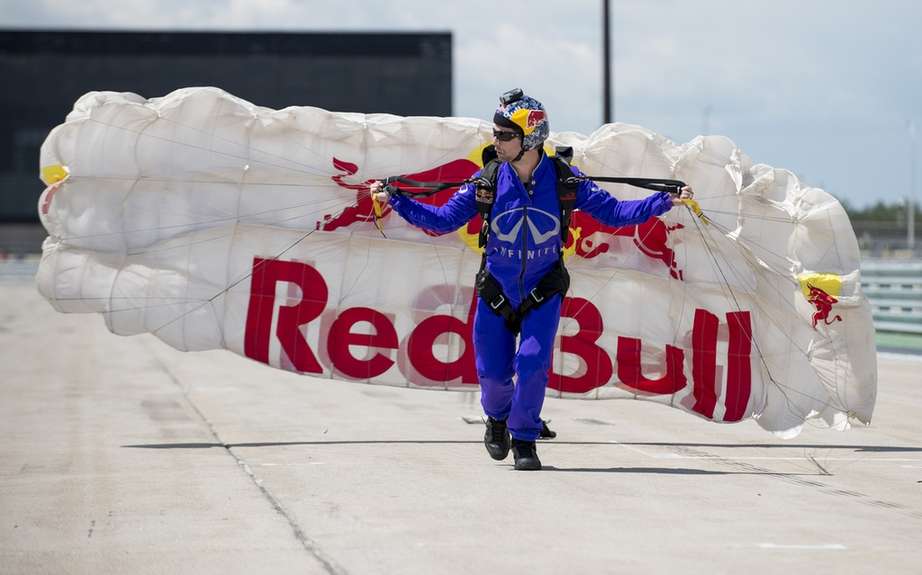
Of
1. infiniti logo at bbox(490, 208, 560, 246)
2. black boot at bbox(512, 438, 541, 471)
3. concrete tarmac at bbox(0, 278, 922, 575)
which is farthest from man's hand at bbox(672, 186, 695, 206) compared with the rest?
black boot at bbox(512, 438, 541, 471)

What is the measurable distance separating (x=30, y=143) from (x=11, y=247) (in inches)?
261

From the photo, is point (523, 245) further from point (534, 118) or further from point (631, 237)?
point (631, 237)

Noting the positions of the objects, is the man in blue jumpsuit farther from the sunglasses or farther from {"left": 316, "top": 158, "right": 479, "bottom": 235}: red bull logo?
{"left": 316, "top": 158, "right": 479, "bottom": 235}: red bull logo

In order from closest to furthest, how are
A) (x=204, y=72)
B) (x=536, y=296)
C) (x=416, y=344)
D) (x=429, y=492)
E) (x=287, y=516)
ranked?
1. (x=287, y=516)
2. (x=429, y=492)
3. (x=536, y=296)
4. (x=416, y=344)
5. (x=204, y=72)

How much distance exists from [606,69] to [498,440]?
17.5m

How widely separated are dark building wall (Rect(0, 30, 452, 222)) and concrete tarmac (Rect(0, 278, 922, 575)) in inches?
2510

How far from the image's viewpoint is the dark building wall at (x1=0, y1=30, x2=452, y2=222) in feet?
253

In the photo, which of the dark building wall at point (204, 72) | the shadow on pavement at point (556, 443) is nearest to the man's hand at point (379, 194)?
the shadow on pavement at point (556, 443)

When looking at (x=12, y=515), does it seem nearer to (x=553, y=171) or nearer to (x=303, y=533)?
(x=303, y=533)

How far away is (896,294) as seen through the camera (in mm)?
24266

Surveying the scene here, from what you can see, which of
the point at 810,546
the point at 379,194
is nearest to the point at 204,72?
the point at 379,194

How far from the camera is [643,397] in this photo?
10.6 meters

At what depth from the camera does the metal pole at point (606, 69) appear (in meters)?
25.0

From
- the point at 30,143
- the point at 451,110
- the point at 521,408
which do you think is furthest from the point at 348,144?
the point at 30,143
